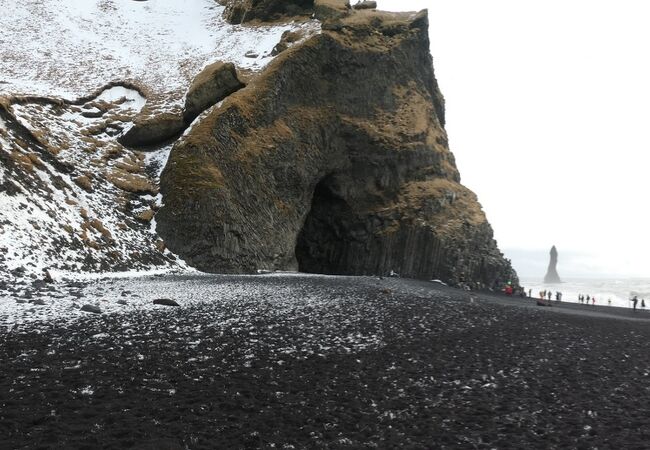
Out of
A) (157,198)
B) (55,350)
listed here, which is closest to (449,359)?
(55,350)

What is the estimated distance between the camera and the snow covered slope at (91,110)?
2758 centimetres

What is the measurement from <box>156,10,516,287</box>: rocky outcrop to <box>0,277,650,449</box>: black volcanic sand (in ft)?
77.5

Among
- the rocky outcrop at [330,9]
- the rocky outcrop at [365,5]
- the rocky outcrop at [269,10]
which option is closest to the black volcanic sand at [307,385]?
the rocky outcrop at [330,9]

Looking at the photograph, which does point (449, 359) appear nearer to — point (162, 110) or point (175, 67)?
point (162, 110)

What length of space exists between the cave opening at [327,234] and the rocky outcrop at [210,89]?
16.1 metres

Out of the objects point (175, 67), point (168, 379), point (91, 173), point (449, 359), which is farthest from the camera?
point (175, 67)

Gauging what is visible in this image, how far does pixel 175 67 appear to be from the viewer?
5497 centimetres

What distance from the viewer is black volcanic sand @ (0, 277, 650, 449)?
7887mm

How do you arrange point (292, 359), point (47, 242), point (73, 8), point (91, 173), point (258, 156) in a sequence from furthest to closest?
point (73, 8), point (258, 156), point (91, 173), point (47, 242), point (292, 359)

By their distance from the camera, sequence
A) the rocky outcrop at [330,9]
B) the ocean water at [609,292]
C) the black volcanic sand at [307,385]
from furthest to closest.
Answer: the ocean water at [609,292]
the rocky outcrop at [330,9]
the black volcanic sand at [307,385]

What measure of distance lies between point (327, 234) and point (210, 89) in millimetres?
23258

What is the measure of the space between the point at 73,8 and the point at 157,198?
140ft

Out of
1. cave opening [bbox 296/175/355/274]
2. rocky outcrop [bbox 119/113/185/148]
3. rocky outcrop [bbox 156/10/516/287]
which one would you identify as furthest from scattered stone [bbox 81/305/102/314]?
cave opening [bbox 296/175/355/274]

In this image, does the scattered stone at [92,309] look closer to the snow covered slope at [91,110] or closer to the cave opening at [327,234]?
the snow covered slope at [91,110]
